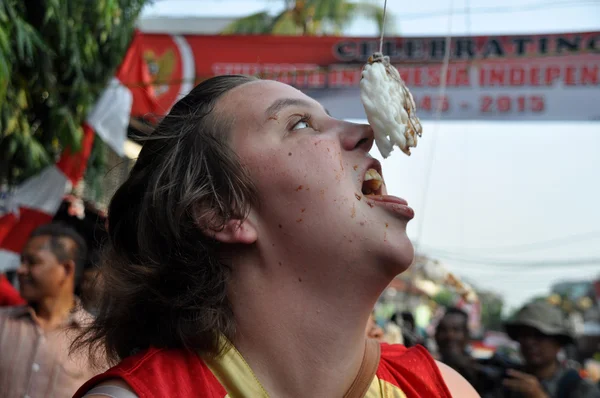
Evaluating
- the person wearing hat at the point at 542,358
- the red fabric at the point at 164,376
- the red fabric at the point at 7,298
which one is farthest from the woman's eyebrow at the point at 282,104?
the red fabric at the point at 7,298

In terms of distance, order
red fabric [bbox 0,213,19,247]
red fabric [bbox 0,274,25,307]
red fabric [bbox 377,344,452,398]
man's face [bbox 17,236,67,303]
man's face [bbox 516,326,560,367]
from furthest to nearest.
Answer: red fabric [bbox 0,213,19,247]
red fabric [bbox 0,274,25,307]
man's face [bbox 516,326,560,367]
man's face [bbox 17,236,67,303]
red fabric [bbox 377,344,452,398]

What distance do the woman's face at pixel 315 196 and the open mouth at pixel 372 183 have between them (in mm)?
14

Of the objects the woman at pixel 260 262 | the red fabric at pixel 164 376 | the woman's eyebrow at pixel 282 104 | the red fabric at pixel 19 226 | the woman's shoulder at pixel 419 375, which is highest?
the woman's eyebrow at pixel 282 104

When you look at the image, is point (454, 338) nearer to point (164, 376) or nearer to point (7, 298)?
point (7, 298)

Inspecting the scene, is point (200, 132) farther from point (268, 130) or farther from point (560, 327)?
point (560, 327)

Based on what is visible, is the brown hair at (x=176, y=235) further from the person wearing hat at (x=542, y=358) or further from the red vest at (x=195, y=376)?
the person wearing hat at (x=542, y=358)

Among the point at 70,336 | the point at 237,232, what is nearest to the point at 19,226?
the point at 70,336

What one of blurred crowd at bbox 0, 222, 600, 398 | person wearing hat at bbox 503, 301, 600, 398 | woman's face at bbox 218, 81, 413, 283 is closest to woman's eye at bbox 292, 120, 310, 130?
woman's face at bbox 218, 81, 413, 283

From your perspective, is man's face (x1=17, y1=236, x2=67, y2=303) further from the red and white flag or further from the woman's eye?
the woman's eye

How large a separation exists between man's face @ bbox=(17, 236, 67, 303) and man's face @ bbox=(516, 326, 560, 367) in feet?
9.47

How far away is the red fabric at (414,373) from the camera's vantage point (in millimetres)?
1791

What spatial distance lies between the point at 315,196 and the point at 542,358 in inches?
140

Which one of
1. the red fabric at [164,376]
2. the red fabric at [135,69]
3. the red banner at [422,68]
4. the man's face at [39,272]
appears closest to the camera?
the red fabric at [164,376]

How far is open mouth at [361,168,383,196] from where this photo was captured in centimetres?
169
